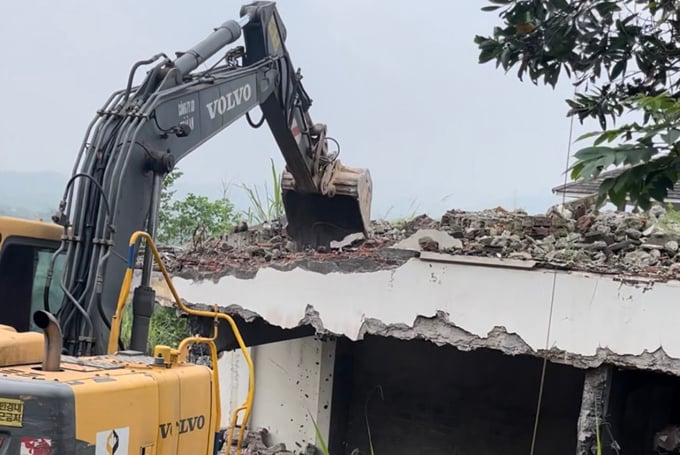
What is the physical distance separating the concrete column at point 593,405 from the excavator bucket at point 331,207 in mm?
3203

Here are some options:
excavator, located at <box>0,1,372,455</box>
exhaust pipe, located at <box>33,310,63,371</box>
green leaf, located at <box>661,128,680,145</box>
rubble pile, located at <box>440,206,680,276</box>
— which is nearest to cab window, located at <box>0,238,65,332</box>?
excavator, located at <box>0,1,372,455</box>

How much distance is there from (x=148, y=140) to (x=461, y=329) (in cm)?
350

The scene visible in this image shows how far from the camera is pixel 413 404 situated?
9.74 metres

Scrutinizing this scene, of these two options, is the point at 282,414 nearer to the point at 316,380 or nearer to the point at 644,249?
the point at 316,380

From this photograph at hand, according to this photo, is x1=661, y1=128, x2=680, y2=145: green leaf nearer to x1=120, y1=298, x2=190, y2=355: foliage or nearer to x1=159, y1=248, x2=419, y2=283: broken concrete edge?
x1=159, y1=248, x2=419, y2=283: broken concrete edge

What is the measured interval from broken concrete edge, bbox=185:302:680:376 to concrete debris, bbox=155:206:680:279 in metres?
0.59

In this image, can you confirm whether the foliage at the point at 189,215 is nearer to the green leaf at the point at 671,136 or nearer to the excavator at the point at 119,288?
the excavator at the point at 119,288

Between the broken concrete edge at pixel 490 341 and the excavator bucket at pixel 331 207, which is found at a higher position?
the excavator bucket at pixel 331 207

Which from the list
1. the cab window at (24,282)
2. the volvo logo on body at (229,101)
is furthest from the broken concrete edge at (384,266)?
the cab window at (24,282)

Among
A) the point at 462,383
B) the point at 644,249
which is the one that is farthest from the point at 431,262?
the point at 462,383

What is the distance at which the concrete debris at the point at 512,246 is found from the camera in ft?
22.6

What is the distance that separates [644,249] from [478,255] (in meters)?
1.54

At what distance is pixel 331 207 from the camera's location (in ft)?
28.8

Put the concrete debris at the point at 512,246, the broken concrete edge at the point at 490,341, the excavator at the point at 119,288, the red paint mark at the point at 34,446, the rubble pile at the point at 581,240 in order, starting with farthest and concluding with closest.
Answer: the concrete debris at the point at 512,246
the rubble pile at the point at 581,240
the broken concrete edge at the point at 490,341
the excavator at the point at 119,288
the red paint mark at the point at 34,446
